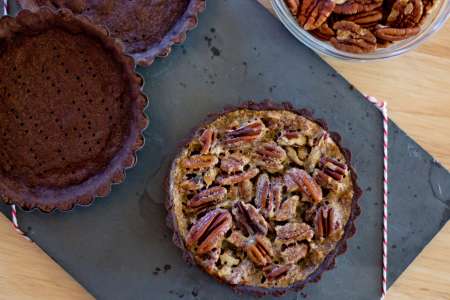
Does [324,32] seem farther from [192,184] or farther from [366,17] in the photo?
[192,184]

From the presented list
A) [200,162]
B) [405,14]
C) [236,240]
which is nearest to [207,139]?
[200,162]

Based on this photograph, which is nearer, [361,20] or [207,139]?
[207,139]

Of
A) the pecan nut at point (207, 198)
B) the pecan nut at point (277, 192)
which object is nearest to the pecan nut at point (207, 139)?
the pecan nut at point (207, 198)

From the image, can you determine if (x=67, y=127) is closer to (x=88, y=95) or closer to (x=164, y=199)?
(x=88, y=95)

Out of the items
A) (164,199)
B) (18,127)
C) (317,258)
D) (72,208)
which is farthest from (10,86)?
(317,258)

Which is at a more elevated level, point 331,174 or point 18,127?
point 18,127

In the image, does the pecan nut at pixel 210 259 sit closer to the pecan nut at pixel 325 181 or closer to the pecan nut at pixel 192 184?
the pecan nut at pixel 192 184

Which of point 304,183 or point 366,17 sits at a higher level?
point 366,17
